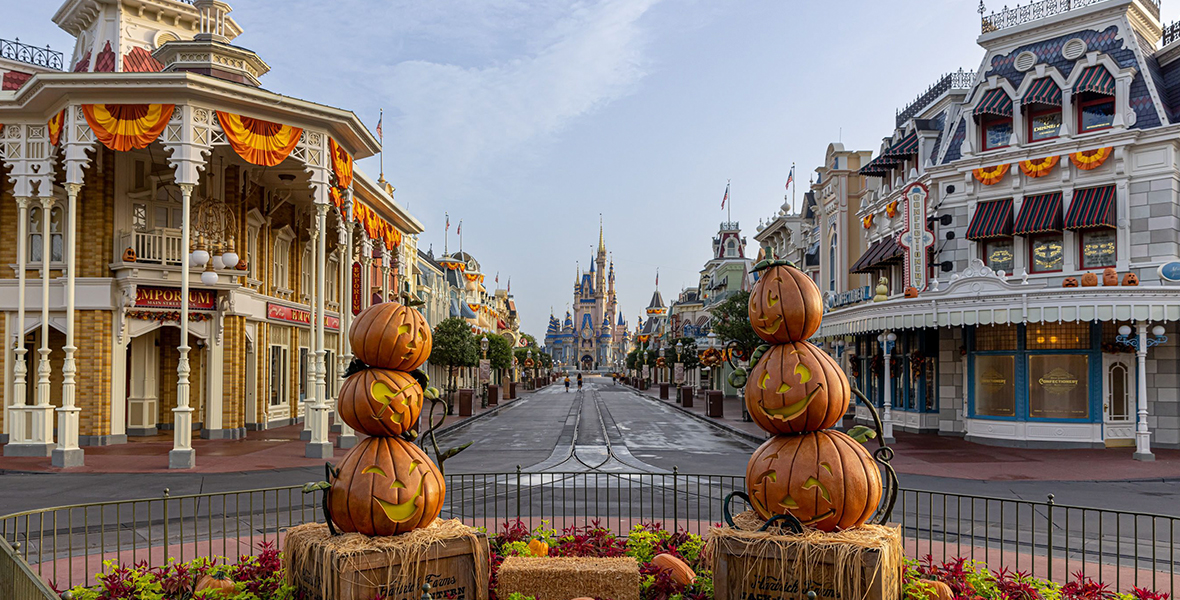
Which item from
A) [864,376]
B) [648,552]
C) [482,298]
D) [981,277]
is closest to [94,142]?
[648,552]

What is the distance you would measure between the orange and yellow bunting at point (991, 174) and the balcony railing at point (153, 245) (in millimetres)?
23052

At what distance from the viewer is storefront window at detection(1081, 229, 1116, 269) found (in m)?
22.4

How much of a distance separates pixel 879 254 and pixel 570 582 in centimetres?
2504

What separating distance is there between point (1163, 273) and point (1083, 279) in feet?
6.37

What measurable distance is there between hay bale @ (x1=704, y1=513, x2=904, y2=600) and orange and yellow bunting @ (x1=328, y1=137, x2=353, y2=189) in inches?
645

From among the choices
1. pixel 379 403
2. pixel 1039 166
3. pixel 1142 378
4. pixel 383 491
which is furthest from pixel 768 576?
pixel 1039 166

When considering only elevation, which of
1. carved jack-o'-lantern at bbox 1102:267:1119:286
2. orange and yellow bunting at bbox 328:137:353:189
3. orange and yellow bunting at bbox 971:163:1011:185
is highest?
orange and yellow bunting at bbox 971:163:1011:185

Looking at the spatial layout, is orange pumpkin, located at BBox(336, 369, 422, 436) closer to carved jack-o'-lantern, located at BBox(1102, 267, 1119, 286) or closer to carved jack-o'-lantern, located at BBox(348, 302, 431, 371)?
carved jack-o'-lantern, located at BBox(348, 302, 431, 371)

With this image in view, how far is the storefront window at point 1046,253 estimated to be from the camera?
76.0ft

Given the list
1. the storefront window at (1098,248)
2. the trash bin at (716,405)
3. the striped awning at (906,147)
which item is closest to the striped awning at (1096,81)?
the storefront window at (1098,248)

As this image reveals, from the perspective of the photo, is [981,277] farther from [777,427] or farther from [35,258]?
[35,258]

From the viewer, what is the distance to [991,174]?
24.2 meters

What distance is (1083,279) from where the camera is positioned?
20375 millimetres

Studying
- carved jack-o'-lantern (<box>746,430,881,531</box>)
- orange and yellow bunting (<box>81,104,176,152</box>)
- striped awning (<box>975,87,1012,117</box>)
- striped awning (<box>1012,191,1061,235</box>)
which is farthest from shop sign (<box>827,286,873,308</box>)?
carved jack-o'-lantern (<box>746,430,881,531</box>)
